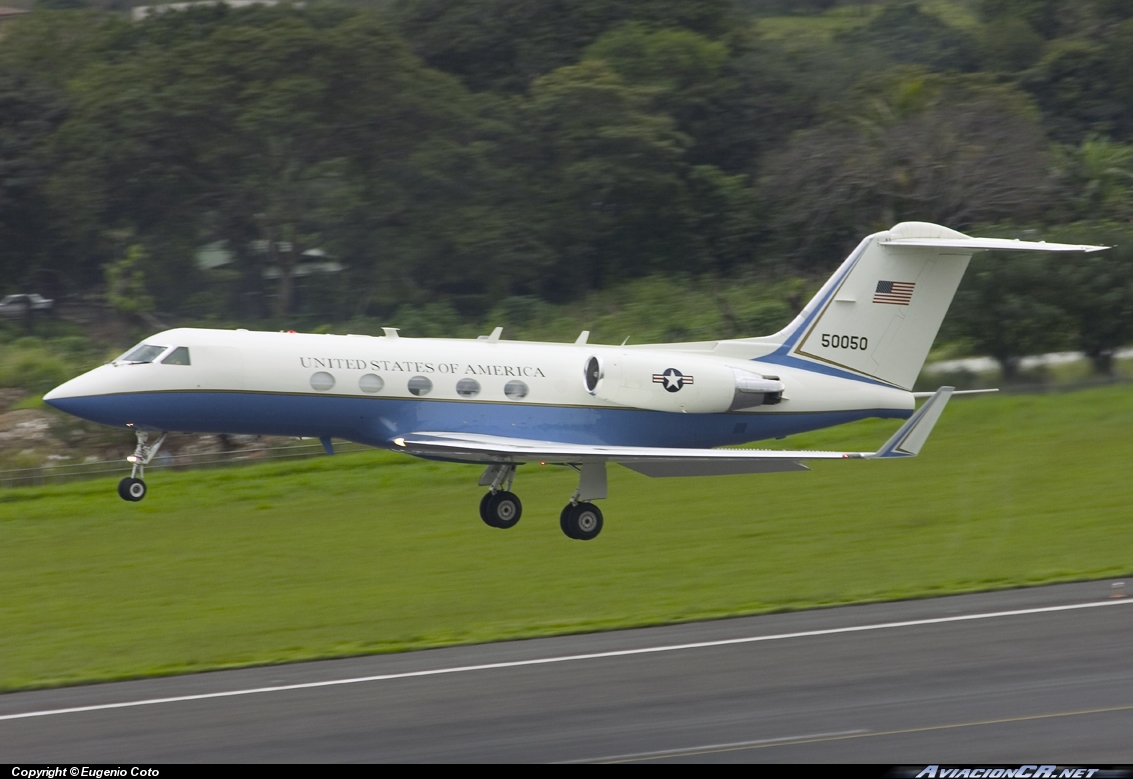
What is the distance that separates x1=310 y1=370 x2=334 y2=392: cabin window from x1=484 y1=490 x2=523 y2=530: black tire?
137 inches

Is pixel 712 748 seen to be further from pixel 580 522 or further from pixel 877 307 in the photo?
pixel 877 307

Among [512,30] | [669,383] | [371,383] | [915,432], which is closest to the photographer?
[915,432]

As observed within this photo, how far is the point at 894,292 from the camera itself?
76.2ft

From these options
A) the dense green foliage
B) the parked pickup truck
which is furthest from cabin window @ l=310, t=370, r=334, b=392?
the parked pickup truck

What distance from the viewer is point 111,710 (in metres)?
16.1

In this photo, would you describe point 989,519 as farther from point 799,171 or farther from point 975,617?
point 799,171

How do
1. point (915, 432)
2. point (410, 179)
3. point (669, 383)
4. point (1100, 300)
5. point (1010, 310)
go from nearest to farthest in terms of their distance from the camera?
point (915, 432)
point (669, 383)
point (1010, 310)
point (1100, 300)
point (410, 179)

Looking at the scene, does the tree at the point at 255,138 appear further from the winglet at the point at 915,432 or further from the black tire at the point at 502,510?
the winglet at the point at 915,432

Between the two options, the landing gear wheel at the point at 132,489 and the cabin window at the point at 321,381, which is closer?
the landing gear wheel at the point at 132,489

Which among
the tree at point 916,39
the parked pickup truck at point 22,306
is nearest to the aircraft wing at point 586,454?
the parked pickup truck at point 22,306

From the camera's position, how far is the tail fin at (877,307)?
23156mm

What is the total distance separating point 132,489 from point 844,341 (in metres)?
11.5

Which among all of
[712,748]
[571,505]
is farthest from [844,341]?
[712,748]
